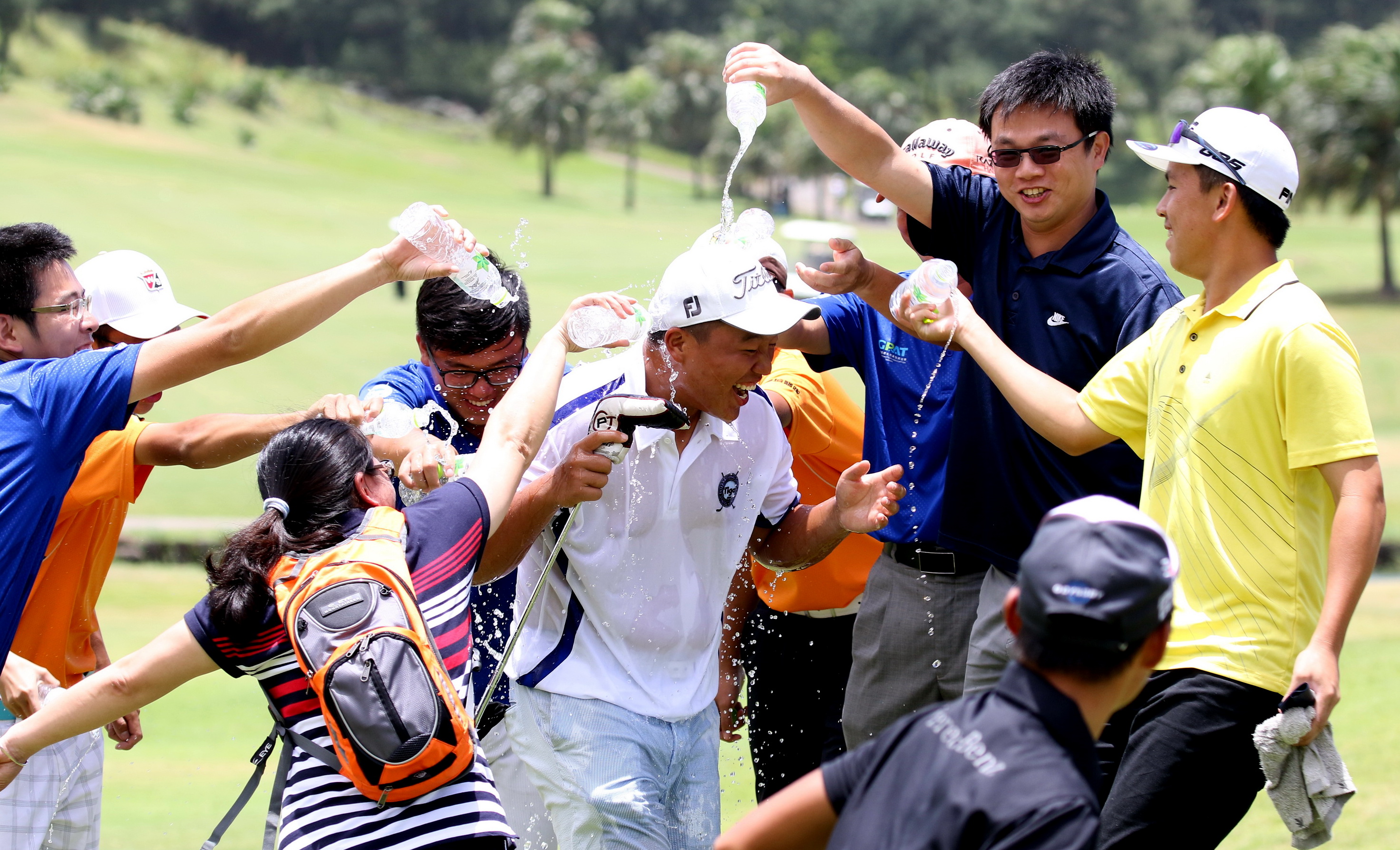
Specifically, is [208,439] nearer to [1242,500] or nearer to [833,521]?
[833,521]

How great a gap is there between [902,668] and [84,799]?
2762 mm

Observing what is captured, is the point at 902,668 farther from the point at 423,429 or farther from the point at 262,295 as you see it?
the point at 262,295

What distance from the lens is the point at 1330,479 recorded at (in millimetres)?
3453

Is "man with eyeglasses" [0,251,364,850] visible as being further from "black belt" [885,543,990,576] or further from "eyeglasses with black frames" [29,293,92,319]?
"black belt" [885,543,990,576]

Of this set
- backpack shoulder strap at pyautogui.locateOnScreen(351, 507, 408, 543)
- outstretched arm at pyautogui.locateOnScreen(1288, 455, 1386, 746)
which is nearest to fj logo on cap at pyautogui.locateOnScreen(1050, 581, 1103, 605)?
outstretched arm at pyautogui.locateOnScreen(1288, 455, 1386, 746)

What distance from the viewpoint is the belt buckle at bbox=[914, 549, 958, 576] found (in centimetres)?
473

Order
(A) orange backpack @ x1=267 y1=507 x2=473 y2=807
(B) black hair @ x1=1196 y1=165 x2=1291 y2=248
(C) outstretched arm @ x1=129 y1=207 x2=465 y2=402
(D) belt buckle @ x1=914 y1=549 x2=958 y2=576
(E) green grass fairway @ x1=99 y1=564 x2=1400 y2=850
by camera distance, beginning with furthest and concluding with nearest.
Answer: (E) green grass fairway @ x1=99 y1=564 x2=1400 y2=850, (D) belt buckle @ x1=914 y1=549 x2=958 y2=576, (B) black hair @ x1=1196 y1=165 x2=1291 y2=248, (C) outstretched arm @ x1=129 y1=207 x2=465 y2=402, (A) orange backpack @ x1=267 y1=507 x2=473 y2=807

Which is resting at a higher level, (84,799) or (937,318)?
(937,318)

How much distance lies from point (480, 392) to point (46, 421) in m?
1.43

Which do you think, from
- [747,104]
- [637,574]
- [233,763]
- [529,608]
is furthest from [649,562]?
[233,763]

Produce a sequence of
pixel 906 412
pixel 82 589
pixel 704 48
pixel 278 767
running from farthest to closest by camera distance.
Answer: pixel 704 48
pixel 906 412
pixel 82 589
pixel 278 767

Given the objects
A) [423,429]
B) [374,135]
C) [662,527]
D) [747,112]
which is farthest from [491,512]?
[374,135]

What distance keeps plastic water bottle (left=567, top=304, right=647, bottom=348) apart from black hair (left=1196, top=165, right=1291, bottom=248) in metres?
1.63

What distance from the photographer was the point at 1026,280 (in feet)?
14.4
